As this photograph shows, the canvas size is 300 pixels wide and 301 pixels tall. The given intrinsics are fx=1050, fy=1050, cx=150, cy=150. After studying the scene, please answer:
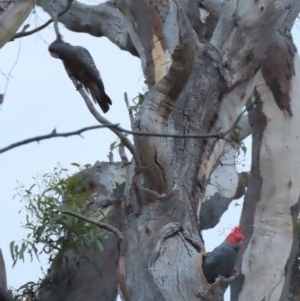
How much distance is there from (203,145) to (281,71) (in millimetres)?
840

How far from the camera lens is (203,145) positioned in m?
4.71

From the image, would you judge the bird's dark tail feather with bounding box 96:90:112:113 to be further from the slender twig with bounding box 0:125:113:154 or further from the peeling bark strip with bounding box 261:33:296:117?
the slender twig with bounding box 0:125:113:154

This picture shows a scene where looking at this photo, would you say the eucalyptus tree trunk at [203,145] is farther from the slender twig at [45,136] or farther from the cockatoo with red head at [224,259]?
the slender twig at [45,136]

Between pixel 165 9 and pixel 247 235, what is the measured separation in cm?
122

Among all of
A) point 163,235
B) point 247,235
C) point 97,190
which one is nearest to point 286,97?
point 247,235

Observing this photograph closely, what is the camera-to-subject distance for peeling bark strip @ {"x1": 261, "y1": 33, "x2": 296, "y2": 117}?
205 inches

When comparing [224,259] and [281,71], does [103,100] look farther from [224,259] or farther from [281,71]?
[224,259]

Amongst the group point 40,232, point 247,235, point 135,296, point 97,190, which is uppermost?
point 97,190

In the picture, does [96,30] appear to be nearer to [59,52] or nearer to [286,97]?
[59,52]

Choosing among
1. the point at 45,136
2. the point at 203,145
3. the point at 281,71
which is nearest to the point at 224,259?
the point at 203,145

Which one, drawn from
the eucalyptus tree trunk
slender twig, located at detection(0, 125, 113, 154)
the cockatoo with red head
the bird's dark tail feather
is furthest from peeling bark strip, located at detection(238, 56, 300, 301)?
slender twig, located at detection(0, 125, 113, 154)

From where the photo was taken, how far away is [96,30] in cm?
691

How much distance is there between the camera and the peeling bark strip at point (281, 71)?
5.22 meters

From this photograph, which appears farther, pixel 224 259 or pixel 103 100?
pixel 103 100
